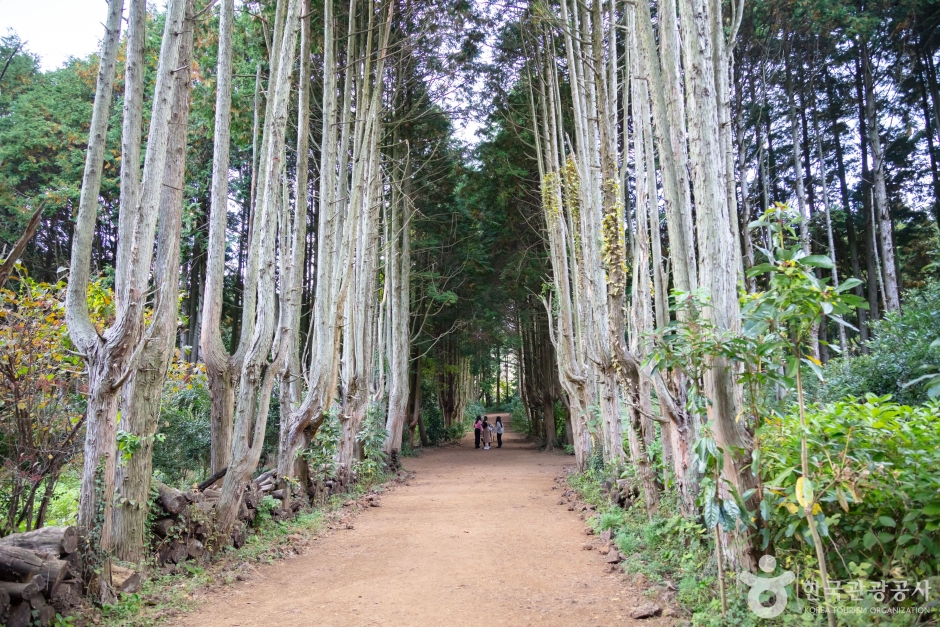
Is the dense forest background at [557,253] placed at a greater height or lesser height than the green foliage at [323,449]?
greater

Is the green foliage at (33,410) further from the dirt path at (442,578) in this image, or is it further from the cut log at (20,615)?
the dirt path at (442,578)

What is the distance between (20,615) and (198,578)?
2078 millimetres

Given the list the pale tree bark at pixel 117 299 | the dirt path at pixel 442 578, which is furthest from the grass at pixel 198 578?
the pale tree bark at pixel 117 299

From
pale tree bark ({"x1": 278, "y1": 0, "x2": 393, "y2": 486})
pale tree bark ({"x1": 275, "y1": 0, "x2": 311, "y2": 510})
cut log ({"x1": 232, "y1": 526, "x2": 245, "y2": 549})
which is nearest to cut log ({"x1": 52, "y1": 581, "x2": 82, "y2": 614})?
cut log ({"x1": 232, "y1": 526, "x2": 245, "y2": 549})

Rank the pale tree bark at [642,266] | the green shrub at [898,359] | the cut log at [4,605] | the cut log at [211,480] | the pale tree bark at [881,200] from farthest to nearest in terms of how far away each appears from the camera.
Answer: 1. the pale tree bark at [881,200]
2. the cut log at [211,480]
3. the green shrub at [898,359]
4. the pale tree bark at [642,266]
5. the cut log at [4,605]

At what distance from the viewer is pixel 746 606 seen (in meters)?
4.02

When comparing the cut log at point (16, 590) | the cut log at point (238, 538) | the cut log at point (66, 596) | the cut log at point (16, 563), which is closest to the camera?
the cut log at point (16, 590)

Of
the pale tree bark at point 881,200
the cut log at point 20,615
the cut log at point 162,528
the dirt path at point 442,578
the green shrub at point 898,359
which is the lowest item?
the dirt path at point 442,578

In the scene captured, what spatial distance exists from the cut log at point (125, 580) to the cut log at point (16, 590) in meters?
1.05

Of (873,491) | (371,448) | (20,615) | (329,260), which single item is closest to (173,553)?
(20,615)

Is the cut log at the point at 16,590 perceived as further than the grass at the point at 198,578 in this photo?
No

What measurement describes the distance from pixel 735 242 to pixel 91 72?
62.2 feet

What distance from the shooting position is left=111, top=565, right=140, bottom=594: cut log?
198 inches

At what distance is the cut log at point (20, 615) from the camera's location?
12.6 feet
